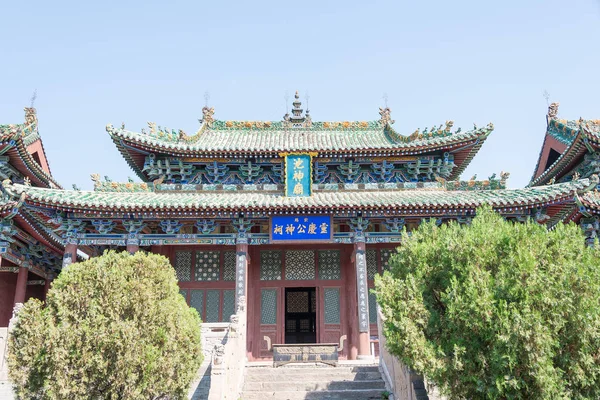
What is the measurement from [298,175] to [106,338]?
988cm

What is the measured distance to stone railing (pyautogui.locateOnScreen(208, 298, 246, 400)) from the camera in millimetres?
8438

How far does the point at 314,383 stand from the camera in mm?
10336

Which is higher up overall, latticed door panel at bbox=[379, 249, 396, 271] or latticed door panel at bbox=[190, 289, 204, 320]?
latticed door panel at bbox=[379, 249, 396, 271]

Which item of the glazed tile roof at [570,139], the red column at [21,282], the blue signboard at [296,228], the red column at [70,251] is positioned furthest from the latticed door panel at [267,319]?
the glazed tile roof at [570,139]

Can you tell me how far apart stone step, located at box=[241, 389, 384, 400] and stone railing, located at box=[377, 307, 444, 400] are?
422mm

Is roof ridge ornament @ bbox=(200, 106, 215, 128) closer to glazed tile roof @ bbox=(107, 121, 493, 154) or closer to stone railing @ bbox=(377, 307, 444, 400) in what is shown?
glazed tile roof @ bbox=(107, 121, 493, 154)

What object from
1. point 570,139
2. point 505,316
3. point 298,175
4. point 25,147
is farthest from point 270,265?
point 570,139

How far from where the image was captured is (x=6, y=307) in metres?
18.2

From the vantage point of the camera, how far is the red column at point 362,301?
12852 millimetres

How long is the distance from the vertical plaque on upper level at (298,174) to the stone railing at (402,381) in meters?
6.04

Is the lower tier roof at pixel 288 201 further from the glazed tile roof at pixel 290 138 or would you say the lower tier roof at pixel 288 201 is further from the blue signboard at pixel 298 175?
the glazed tile roof at pixel 290 138

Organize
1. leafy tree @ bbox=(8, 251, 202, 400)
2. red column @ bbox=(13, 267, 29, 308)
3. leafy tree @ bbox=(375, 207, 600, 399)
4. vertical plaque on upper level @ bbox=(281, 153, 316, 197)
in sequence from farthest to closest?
red column @ bbox=(13, 267, 29, 308) → vertical plaque on upper level @ bbox=(281, 153, 316, 197) → leafy tree @ bbox=(8, 251, 202, 400) → leafy tree @ bbox=(375, 207, 600, 399)

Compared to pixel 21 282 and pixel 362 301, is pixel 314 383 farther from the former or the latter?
pixel 21 282

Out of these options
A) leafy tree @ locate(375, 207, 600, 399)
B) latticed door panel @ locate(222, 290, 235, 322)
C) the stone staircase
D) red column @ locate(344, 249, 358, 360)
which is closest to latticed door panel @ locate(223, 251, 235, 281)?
latticed door panel @ locate(222, 290, 235, 322)
